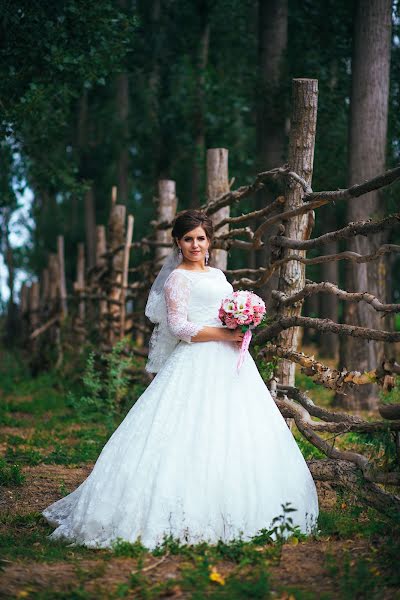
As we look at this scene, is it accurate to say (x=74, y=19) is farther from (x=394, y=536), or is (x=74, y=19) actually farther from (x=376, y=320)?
(x=394, y=536)

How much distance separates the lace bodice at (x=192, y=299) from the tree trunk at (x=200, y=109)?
10481mm

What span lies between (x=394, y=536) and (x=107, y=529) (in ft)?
5.30

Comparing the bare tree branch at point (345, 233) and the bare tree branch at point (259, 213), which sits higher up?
the bare tree branch at point (259, 213)

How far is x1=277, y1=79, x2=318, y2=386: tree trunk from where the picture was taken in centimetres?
605

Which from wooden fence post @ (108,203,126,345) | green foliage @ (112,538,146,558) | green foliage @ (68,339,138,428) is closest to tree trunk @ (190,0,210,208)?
wooden fence post @ (108,203,126,345)

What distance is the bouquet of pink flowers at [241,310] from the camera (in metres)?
4.77

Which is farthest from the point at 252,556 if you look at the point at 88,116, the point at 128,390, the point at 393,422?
the point at 88,116

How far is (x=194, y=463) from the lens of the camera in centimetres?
456

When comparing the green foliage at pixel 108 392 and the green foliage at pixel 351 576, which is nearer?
the green foliage at pixel 351 576

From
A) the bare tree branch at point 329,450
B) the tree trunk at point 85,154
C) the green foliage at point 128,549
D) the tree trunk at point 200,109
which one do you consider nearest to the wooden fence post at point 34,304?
the tree trunk at point 85,154

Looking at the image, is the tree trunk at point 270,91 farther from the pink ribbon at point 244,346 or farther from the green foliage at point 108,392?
the pink ribbon at point 244,346

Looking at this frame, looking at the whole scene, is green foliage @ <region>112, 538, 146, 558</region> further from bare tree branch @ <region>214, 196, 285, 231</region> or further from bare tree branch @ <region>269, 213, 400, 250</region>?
bare tree branch @ <region>214, 196, 285, 231</region>

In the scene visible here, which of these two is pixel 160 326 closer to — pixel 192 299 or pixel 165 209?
pixel 192 299

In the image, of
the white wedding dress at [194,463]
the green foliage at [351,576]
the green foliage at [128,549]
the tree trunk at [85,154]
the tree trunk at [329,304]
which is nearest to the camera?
the green foliage at [351,576]
